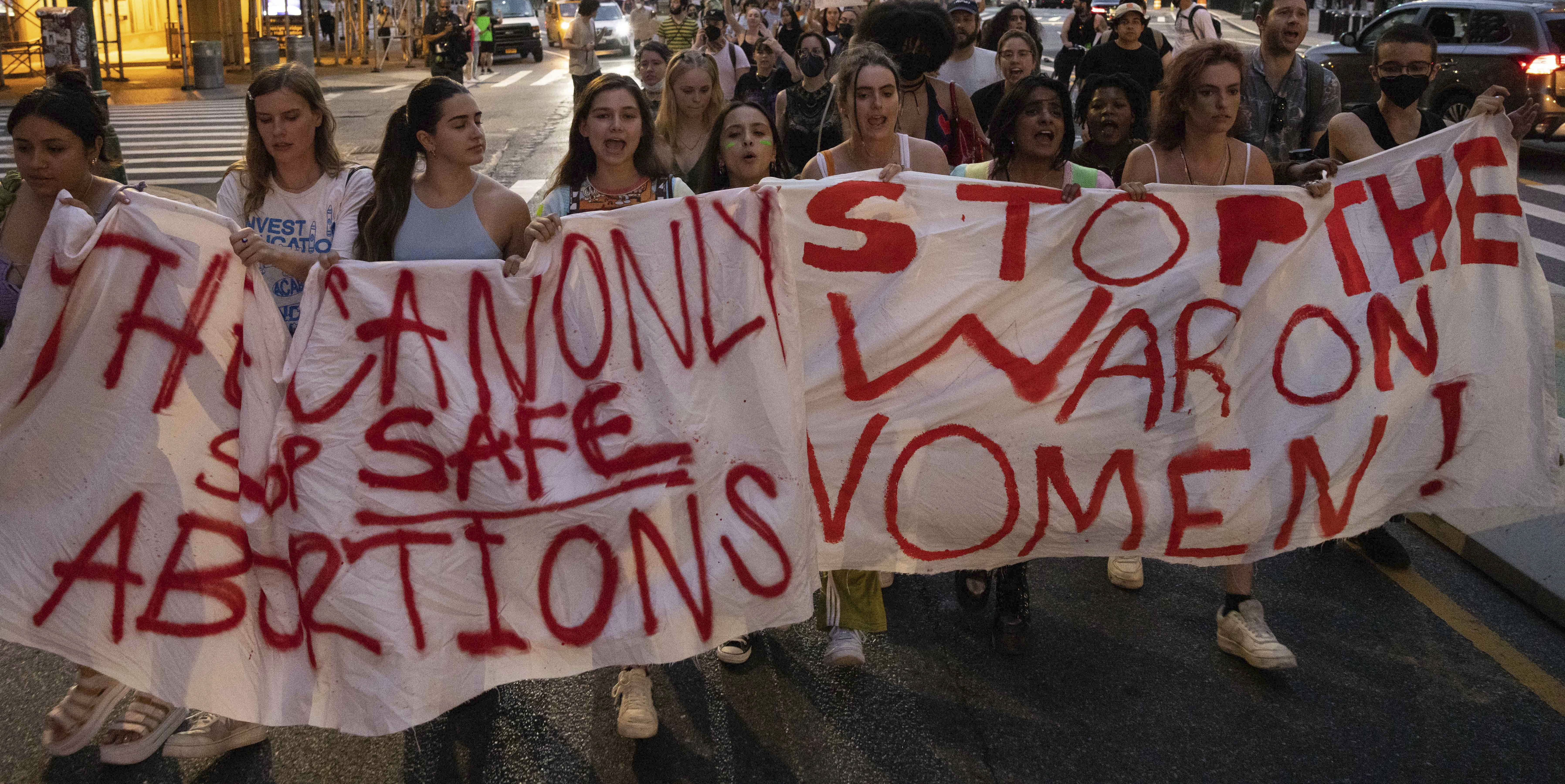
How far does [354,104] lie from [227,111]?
1.93m

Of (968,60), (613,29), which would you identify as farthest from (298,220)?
(613,29)

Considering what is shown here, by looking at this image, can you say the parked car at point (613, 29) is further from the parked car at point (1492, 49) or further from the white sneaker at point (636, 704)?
the white sneaker at point (636, 704)

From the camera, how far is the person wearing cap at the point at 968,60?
24.2 ft

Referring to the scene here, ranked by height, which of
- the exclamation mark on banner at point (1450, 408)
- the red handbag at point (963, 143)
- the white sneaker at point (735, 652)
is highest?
the red handbag at point (963, 143)

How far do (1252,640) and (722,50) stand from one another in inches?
326

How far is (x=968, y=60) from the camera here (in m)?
7.50

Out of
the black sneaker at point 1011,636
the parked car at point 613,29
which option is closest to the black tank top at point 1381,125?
the black sneaker at point 1011,636

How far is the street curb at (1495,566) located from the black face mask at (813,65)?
3.87 metres

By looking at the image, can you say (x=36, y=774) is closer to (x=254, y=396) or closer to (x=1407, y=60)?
(x=254, y=396)

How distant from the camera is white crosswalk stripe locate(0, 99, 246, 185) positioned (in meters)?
13.5

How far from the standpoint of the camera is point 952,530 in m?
3.60

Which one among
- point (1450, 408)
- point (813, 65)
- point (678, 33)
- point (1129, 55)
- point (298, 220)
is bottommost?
point (1450, 408)

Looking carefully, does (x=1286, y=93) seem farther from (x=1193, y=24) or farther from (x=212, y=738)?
(x=1193, y=24)

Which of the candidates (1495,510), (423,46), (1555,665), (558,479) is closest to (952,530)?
(558,479)
